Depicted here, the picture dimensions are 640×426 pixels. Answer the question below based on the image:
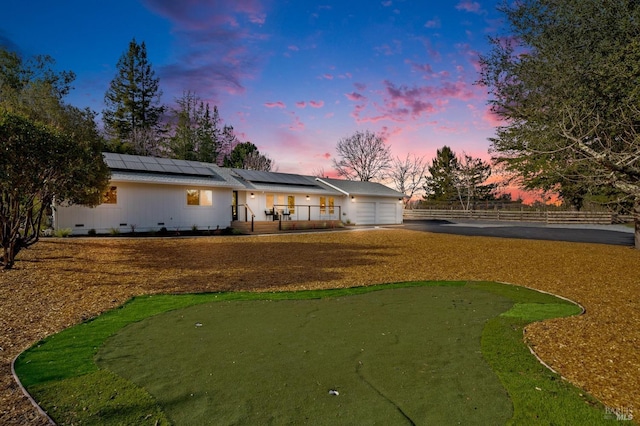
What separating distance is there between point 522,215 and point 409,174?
53.4ft

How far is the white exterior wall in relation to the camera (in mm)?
16766

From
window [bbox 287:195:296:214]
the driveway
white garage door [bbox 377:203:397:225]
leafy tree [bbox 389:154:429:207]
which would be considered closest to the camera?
the driveway

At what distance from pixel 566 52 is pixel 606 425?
6.66 metres

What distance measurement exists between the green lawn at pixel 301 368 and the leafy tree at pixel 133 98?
39283mm

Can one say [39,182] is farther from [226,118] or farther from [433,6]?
[226,118]

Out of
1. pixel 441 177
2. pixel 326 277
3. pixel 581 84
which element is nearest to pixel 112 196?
pixel 326 277

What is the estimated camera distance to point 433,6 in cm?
1356

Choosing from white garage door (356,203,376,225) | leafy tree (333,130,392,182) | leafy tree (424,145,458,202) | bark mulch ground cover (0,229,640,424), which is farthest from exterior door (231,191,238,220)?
leafy tree (424,145,458,202)

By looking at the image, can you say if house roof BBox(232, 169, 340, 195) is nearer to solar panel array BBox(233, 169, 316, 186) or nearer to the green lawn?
solar panel array BBox(233, 169, 316, 186)

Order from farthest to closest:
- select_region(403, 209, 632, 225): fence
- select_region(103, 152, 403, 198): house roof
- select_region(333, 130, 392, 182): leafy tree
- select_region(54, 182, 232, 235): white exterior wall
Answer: select_region(333, 130, 392, 182): leafy tree
select_region(403, 209, 632, 225): fence
select_region(103, 152, 403, 198): house roof
select_region(54, 182, 232, 235): white exterior wall

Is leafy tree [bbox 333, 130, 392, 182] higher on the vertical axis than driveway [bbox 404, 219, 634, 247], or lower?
higher

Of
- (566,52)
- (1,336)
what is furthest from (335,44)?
(1,336)

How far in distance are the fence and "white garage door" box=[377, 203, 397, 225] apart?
12.2m

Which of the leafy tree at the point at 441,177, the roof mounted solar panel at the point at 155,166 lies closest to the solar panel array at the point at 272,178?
the roof mounted solar panel at the point at 155,166
